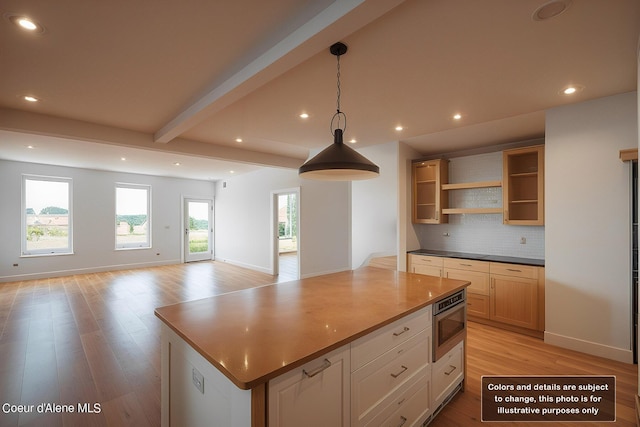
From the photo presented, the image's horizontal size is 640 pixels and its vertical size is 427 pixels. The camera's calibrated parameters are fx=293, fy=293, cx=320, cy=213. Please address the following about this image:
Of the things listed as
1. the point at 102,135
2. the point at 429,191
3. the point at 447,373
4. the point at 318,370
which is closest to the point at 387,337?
the point at 318,370

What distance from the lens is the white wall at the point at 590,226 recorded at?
2797 mm

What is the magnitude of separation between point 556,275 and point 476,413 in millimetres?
1922

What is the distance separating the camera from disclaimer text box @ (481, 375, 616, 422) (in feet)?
6.98

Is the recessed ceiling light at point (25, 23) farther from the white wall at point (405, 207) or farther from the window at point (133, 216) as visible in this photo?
the window at point (133, 216)

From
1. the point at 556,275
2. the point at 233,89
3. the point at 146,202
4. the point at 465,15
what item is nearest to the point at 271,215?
the point at 146,202

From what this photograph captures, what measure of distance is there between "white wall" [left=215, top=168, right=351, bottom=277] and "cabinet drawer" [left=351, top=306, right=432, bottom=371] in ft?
15.5

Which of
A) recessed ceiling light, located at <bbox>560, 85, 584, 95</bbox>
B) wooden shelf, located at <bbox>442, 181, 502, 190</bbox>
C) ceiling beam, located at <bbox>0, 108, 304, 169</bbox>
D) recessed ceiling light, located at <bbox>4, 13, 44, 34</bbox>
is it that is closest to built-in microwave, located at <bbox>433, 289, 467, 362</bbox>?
recessed ceiling light, located at <bbox>560, 85, 584, 95</bbox>

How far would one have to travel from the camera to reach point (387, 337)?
1620 mm

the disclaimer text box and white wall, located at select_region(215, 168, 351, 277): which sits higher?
white wall, located at select_region(215, 168, 351, 277)

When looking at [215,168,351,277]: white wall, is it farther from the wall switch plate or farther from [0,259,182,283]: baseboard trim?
the wall switch plate

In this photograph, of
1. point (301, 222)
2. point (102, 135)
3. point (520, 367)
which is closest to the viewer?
point (520, 367)

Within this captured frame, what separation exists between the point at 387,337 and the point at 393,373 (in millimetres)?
231

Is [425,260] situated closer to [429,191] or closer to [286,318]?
[429,191]

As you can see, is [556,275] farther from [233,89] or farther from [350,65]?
[233,89]
